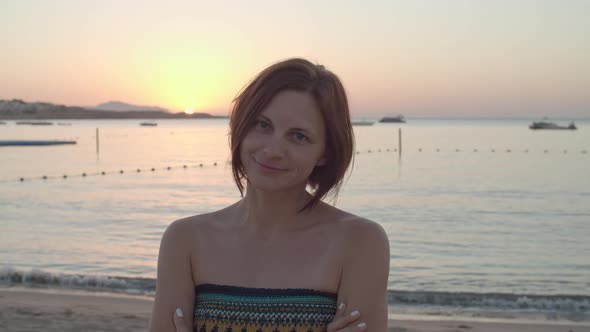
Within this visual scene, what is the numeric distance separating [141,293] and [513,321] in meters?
4.83

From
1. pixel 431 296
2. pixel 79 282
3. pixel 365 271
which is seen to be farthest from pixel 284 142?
pixel 79 282

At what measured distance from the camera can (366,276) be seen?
1825 mm

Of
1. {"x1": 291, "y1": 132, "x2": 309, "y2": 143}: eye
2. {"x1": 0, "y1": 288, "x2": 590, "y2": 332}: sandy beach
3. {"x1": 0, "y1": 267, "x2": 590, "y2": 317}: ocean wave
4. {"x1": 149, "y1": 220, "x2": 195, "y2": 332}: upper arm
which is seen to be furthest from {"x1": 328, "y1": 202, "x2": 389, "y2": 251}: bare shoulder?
{"x1": 0, "y1": 267, "x2": 590, "y2": 317}: ocean wave

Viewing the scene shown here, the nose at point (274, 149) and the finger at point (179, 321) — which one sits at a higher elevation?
the nose at point (274, 149)

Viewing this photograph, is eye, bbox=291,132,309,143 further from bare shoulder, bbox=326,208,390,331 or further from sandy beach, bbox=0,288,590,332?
sandy beach, bbox=0,288,590,332

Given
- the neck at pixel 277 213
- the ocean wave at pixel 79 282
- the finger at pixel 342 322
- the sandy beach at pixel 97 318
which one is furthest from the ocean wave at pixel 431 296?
the finger at pixel 342 322

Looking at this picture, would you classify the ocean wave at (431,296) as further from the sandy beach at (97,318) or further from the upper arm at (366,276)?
the upper arm at (366,276)

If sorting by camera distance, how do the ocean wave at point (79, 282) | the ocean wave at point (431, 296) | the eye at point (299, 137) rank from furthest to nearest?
the ocean wave at point (79, 282)
the ocean wave at point (431, 296)
the eye at point (299, 137)

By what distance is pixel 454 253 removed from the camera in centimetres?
1366

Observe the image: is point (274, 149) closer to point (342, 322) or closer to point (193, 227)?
point (193, 227)

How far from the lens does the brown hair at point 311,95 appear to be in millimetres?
1824

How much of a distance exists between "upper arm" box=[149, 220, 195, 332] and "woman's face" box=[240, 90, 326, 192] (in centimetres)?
24

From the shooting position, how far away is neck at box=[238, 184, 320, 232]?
1.93 metres

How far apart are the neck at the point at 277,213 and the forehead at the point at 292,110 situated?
21 centimetres
